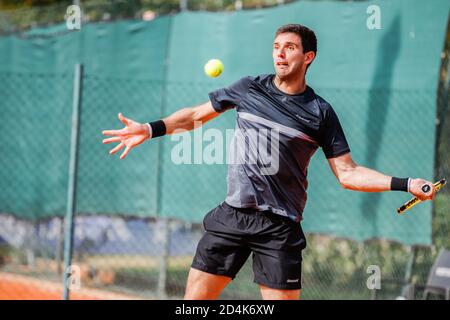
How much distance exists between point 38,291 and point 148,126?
4239 millimetres

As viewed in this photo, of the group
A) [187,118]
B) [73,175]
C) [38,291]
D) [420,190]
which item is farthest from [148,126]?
[38,291]

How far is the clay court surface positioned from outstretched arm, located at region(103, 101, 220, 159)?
3449mm

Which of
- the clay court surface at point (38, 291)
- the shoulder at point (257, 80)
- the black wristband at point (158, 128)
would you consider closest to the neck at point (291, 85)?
the shoulder at point (257, 80)

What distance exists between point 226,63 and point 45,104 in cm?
226

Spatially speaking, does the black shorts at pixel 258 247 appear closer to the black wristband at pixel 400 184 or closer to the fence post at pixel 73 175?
the black wristband at pixel 400 184

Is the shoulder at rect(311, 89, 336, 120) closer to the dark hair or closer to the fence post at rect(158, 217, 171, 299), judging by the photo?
the dark hair

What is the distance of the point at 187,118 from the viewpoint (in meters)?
4.90

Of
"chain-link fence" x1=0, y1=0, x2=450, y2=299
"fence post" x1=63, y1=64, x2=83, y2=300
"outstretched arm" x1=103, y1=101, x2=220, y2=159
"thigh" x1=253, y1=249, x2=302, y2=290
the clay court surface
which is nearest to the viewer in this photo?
"thigh" x1=253, y1=249, x2=302, y2=290

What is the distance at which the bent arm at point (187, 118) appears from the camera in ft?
15.9

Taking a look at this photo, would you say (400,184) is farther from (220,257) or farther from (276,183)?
(220,257)

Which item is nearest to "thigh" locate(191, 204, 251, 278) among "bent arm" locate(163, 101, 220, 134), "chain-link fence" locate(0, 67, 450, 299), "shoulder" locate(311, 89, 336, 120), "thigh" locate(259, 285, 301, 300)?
"thigh" locate(259, 285, 301, 300)

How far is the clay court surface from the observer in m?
8.08

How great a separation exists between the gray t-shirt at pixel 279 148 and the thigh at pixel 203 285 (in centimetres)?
45
